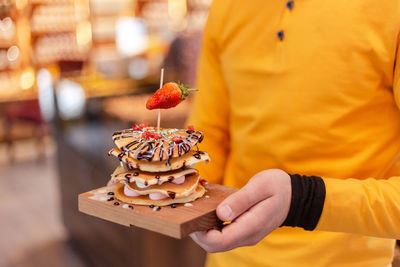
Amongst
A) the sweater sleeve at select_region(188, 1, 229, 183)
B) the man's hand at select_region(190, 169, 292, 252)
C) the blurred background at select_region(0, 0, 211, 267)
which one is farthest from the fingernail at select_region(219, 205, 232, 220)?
the blurred background at select_region(0, 0, 211, 267)

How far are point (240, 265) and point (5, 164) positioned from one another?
5.10 meters

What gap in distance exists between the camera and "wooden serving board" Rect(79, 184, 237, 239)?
70 cm

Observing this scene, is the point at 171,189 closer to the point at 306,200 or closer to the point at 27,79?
the point at 306,200

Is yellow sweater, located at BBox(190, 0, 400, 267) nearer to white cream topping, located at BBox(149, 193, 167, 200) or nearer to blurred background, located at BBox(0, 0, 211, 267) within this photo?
white cream topping, located at BBox(149, 193, 167, 200)

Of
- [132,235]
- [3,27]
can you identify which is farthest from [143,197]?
[3,27]

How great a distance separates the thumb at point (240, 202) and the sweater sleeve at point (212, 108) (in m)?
0.32

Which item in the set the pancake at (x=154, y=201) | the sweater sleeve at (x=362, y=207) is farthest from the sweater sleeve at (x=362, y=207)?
the pancake at (x=154, y=201)

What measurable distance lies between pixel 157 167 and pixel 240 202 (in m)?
0.17

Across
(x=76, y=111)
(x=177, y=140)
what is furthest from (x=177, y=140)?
(x=76, y=111)

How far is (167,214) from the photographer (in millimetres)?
735

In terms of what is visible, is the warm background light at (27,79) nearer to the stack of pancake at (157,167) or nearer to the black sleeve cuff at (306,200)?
the stack of pancake at (157,167)

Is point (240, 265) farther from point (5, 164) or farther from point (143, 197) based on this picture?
point (5, 164)

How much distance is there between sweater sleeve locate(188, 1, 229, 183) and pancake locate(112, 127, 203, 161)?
8.3 inches

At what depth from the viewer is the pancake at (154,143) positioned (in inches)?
31.7
